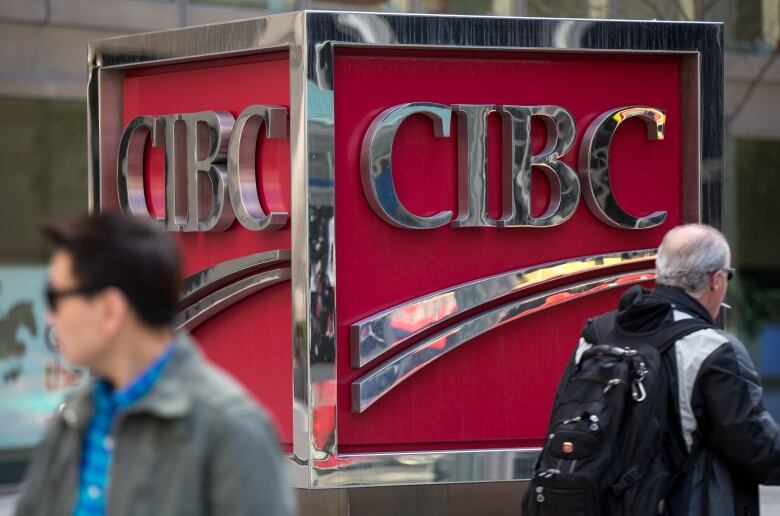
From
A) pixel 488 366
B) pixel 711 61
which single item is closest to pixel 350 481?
pixel 488 366

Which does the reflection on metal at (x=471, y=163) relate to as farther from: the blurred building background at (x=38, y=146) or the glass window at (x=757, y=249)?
the glass window at (x=757, y=249)

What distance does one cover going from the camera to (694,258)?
13.7ft

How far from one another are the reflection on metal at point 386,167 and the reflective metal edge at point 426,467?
98 cm

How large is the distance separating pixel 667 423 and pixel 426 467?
1771mm

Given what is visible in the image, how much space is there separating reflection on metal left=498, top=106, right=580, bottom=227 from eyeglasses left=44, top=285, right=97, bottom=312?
3.66 m

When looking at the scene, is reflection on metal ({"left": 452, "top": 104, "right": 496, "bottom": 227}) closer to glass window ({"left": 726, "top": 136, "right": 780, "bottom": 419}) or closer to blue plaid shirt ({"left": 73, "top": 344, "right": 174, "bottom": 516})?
blue plaid shirt ({"left": 73, "top": 344, "right": 174, "bottom": 516})

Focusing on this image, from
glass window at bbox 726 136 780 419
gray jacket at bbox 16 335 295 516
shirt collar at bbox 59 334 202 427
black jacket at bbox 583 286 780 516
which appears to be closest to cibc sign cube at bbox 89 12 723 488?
black jacket at bbox 583 286 780 516

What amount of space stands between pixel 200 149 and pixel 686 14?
27.0 ft

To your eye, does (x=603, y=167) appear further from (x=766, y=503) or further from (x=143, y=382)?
(x=766, y=503)

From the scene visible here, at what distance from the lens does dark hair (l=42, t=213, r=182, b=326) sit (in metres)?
2.28

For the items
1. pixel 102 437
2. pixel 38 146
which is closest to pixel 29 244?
pixel 38 146

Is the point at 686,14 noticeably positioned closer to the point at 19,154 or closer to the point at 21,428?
the point at 19,154

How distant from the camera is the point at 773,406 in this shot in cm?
1398

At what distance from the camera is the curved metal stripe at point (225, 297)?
227 inches
